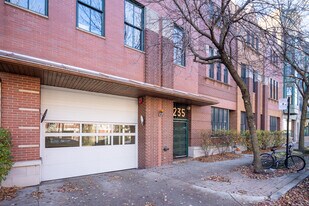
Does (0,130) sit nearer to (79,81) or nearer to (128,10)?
(79,81)

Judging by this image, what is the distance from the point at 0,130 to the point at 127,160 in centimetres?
508

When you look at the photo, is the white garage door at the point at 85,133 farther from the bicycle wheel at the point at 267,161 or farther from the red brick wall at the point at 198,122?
the bicycle wheel at the point at 267,161

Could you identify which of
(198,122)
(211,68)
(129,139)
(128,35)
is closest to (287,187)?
(129,139)

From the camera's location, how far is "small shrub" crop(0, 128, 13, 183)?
572 cm

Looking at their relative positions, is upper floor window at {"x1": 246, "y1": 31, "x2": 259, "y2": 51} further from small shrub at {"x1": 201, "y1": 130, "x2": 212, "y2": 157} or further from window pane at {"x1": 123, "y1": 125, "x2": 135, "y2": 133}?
window pane at {"x1": 123, "y1": 125, "x2": 135, "y2": 133}

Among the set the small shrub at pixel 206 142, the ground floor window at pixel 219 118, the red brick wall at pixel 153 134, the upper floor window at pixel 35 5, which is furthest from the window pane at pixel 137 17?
the ground floor window at pixel 219 118

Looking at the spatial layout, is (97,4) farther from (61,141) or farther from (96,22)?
(61,141)

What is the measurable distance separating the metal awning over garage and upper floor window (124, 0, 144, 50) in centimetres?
226

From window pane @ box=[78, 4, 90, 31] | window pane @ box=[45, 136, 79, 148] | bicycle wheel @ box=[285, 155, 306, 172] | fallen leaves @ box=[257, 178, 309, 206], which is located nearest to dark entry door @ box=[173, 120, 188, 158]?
bicycle wheel @ box=[285, 155, 306, 172]

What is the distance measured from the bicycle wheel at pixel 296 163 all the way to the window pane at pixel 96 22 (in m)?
9.20

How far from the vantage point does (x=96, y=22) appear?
8.68 m

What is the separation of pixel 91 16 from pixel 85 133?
4.30 meters

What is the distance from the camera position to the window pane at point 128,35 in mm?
9677

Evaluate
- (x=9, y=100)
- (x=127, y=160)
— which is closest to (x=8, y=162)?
(x=9, y=100)
